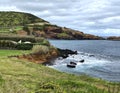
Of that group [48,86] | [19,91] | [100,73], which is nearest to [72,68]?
[100,73]

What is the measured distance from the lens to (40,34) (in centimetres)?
19475

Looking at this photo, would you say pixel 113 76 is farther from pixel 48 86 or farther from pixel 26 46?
pixel 48 86

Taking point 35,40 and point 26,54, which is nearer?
point 26,54

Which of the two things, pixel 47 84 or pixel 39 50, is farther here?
pixel 39 50

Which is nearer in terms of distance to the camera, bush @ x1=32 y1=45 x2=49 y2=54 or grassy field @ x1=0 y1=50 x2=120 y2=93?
grassy field @ x1=0 y1=50 x2=120 y2=93

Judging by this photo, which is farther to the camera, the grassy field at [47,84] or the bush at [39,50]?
the bush at [39,50]

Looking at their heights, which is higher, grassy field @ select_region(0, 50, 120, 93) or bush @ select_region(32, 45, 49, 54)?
grassy field @ select_region(0, 50, 120, 93)

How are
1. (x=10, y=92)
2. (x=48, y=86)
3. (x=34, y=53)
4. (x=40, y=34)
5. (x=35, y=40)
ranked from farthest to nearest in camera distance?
(x=40, y=34) < (x=35, y=40) < (x=34, y=53) < (x=48, y=86) < (x=10, y=92)

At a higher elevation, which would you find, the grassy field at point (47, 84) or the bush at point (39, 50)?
the grassy field at point (47, 84)

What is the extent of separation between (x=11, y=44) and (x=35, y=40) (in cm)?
1506

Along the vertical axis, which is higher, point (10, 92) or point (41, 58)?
point (10, 92)

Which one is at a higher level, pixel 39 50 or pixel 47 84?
pixel 47 84

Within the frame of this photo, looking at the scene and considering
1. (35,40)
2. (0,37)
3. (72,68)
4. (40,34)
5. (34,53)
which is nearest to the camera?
(72,68)

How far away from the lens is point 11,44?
7275cm
